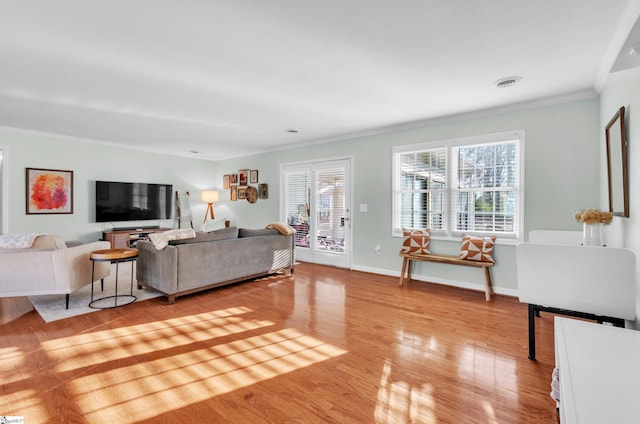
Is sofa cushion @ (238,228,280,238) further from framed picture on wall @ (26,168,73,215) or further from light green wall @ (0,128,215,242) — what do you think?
framed picture on wall @ (26,168,73,215)

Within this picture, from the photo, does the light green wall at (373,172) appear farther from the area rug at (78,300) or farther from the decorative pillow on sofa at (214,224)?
the area rug at (78,300)

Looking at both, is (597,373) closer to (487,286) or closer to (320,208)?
(487,286)

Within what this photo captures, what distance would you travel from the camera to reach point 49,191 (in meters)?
5.17

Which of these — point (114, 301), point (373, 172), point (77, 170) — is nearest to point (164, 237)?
point (114, 301)

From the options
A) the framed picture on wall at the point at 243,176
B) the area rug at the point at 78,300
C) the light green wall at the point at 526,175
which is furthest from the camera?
the framed picture on wall at the point at 243,176

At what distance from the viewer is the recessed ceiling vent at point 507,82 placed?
9.64 ft

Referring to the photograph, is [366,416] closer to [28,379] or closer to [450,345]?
[450,345]

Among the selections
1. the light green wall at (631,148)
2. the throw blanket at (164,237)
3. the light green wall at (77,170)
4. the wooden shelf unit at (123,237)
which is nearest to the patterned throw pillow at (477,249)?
the light green wall at (631,148)

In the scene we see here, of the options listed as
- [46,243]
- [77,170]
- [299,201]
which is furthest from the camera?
[299,201]

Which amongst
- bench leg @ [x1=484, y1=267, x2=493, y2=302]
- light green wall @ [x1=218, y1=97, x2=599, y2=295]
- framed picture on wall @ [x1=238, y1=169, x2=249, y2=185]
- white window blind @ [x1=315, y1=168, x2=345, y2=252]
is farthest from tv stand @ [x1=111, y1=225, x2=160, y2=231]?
bench leg @ [x1=484, y1=267, x2=493, y2=302]

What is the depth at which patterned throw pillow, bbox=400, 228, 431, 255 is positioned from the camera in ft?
14.1

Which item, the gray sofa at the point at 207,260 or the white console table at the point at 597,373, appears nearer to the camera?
the white console table at the point at 597,373

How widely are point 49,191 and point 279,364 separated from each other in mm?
→ 5471

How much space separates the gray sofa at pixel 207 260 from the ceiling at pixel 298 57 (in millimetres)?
1671
